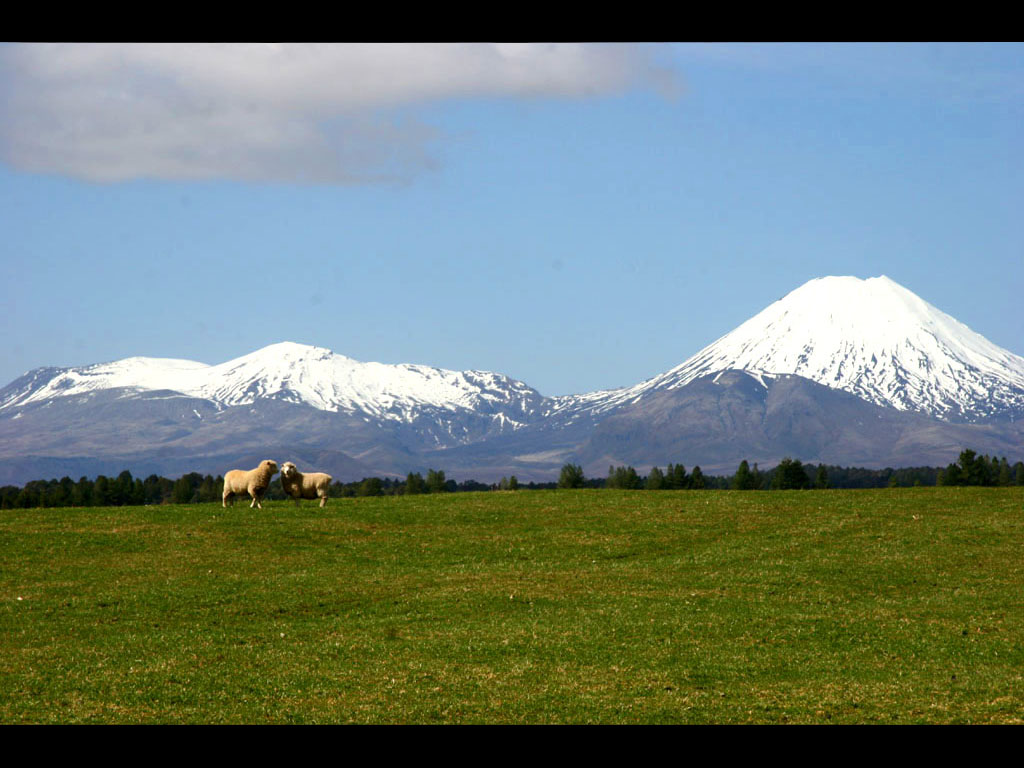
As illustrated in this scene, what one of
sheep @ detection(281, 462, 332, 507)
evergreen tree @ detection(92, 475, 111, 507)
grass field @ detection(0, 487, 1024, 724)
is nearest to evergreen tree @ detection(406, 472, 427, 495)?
evergreen tree @ detection(92, 475, 111, 507)

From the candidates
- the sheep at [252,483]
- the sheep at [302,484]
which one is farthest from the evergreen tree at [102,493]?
the sheep at [302,484]

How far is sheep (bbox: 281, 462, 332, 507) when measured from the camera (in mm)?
48469

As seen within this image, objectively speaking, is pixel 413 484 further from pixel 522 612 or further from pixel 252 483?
pixel 522 612

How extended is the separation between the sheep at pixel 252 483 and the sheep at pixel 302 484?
68 cm

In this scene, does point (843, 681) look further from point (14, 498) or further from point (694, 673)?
point (14, 498)

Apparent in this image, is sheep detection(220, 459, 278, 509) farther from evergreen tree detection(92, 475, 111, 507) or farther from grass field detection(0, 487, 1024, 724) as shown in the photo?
evergreen tree detection(92, 475, 111, 507)

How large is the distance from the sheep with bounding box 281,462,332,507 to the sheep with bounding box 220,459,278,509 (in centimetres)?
68

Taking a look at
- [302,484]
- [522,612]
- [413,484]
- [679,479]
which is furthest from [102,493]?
[522,612]

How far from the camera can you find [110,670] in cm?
2238

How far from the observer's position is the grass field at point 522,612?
1958 centimetres

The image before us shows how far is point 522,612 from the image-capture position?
29156 mm

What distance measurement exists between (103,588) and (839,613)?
74.1 feet

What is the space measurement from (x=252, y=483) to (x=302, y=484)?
98.2 inches
